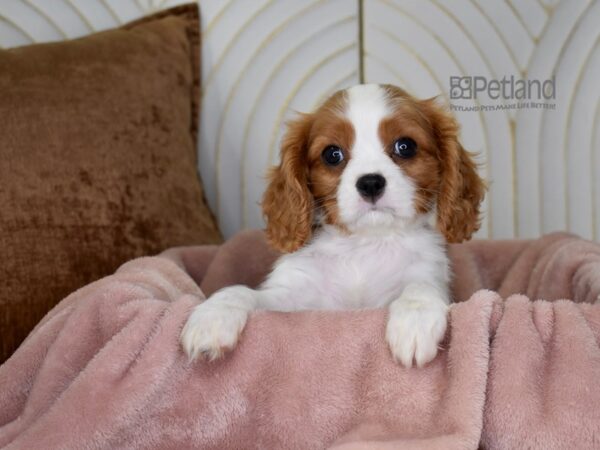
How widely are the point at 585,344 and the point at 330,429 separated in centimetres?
48

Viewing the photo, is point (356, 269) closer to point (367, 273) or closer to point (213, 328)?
point (367, 273)

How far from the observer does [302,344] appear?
4.64ft

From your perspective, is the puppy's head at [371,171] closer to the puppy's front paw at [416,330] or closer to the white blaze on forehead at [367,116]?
the white blaze on forehead at [367,116]

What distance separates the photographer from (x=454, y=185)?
6.56 feet

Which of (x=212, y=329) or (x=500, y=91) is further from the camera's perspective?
(x=500, y=91)

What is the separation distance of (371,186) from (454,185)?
0.32 m

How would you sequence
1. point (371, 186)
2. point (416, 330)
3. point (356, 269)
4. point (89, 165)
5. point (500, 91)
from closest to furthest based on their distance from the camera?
point (416, 330), point (371, 186), point (356, 269), point (89, 165), point (500, 91)

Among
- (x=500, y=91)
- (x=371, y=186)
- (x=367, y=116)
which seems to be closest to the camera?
(x=371, y=186)

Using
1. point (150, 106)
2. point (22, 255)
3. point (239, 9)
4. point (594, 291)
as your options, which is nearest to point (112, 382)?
point (22, 255)

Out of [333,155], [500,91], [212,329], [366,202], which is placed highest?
[500,91]

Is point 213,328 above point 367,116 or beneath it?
beneath

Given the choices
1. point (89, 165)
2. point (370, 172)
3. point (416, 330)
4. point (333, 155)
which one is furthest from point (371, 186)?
point (89, 165)

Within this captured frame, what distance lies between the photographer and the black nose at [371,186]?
1.79 meters

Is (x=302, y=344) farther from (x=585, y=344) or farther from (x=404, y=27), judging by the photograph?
(x=404, y=27)
